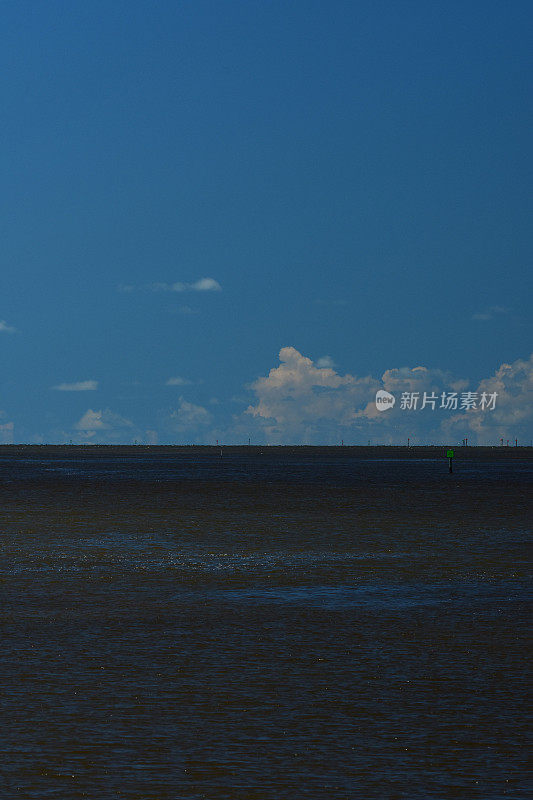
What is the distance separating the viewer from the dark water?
7957 mm

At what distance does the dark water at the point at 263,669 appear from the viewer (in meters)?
7.96

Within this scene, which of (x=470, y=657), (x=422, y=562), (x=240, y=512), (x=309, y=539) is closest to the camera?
(x=470, y=657)

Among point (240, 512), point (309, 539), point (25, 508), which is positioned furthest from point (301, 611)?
point (25, 508)

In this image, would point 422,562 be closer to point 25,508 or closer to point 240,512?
point 240,512

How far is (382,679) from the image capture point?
1097 cm

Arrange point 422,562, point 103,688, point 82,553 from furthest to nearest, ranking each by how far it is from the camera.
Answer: point 82,553 → point 422,562 → point 103,688

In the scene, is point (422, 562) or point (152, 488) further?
point (152, 488)

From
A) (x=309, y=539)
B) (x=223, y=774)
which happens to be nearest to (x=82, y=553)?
(x=309, y=539)

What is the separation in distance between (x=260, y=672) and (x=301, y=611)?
13.5 feet

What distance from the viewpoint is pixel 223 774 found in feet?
26.0

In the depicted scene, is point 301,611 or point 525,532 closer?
point 301,611

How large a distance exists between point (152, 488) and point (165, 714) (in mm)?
46493

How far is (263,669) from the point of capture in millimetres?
11398

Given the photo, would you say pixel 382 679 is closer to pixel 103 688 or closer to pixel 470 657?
pixel 470 657
